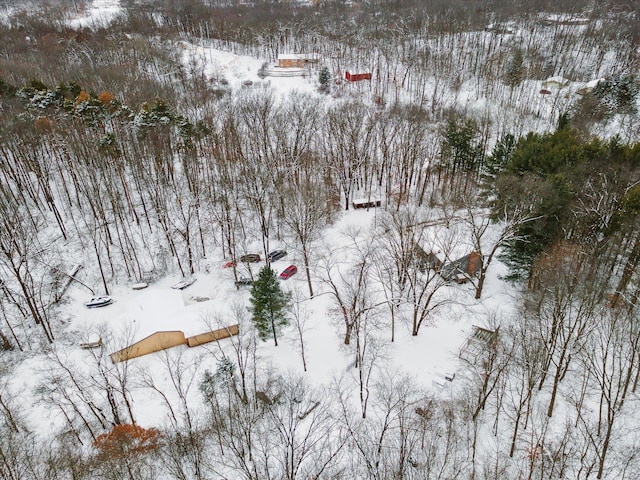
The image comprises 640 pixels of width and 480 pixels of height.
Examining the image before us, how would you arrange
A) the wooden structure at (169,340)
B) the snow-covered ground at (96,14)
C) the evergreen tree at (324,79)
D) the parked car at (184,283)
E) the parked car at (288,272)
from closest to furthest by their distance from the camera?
the wooden structure at (169,340), the parked car at (184,283), the parked car at (288,272), the evergreen tree at (324,79), the snow-covered ground at (96,14)

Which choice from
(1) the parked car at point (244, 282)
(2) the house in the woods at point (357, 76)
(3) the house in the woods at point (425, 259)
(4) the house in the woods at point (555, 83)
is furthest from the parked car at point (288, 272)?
(4) the house in the woods at point (555, 83)

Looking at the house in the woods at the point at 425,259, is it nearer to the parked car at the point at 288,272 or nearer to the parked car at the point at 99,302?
the parked car at the point at 288,272

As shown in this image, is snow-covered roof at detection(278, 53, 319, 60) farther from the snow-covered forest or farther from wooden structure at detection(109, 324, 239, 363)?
wooden structure at detection(109, 324, 239, 363)

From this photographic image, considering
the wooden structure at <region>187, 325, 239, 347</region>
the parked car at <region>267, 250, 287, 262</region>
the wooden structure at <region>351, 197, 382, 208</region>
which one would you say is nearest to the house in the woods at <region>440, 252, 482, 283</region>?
the wooden structure at <region>351, 197, 382, 208</region>

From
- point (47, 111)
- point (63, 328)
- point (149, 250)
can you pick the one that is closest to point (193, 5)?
point (47, 111)

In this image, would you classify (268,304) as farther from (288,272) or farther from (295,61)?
(295,61)

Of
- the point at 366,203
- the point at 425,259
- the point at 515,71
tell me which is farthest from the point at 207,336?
the point at 515,71
